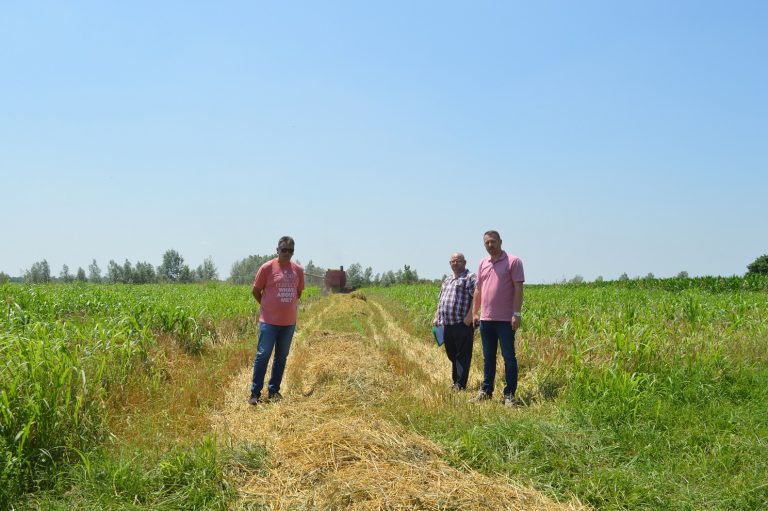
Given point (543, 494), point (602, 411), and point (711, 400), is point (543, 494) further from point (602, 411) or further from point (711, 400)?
point (711, 400)

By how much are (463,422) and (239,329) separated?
33.0ft

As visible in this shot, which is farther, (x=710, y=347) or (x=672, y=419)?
(x=710, y=347)

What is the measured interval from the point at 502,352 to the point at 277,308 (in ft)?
10.2

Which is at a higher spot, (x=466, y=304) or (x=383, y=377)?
(x=466, y=304)

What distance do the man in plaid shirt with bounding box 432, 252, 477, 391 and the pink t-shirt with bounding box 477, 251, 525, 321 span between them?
0.55 meters

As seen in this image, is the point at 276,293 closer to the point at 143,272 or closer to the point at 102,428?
the point at 102,428

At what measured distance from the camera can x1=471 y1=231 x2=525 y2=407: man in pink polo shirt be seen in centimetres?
690

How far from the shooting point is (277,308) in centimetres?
724

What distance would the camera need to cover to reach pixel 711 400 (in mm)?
6242

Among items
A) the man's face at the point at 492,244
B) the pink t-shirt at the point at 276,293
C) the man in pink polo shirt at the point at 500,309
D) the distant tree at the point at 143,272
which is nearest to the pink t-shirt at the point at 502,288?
the man in pink polo shirt at the point at 500,309

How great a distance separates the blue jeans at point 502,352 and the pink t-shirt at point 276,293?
2703 millimetres

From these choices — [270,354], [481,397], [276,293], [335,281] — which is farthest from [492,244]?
[335,281]

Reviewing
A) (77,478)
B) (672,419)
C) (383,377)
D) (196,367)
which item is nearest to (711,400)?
(672,419)

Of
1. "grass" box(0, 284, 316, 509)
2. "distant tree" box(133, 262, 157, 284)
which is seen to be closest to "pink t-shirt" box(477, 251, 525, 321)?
"grass" box(0, 284, 316, 509)
